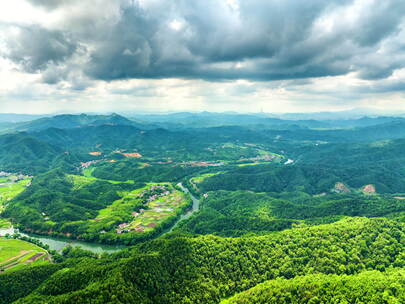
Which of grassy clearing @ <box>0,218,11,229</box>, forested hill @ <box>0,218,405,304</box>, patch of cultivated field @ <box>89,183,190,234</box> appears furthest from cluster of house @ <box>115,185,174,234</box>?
grassy clearing @ <box>0,218,11,229</box>

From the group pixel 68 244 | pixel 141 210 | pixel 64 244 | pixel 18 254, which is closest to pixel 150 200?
pixel 141 210

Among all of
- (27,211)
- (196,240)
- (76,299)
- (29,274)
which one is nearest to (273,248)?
(196,240)

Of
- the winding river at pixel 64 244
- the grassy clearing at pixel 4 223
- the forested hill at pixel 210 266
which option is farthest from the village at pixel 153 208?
the grassy clearing at pixel 4 223

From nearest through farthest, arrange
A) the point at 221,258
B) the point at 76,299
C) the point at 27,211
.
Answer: the point at 76,299 < the point at 221,258 < the point at 27,211

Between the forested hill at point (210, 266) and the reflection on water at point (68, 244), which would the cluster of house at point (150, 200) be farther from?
the forested hill at point (210, 266)

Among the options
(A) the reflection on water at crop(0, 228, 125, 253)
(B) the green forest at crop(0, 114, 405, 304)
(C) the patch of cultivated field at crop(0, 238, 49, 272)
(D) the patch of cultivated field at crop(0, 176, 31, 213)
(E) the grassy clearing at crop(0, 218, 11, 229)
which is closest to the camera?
(B) the green forest at crop(0, 114, 405, 304)

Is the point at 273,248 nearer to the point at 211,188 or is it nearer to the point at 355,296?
the point at 355,296

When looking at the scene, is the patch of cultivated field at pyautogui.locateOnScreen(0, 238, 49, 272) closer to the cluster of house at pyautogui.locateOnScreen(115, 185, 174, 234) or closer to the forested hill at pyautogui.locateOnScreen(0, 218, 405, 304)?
the forested hill at pyautogui.locateOnScreen(0, 218, 405, 304)
